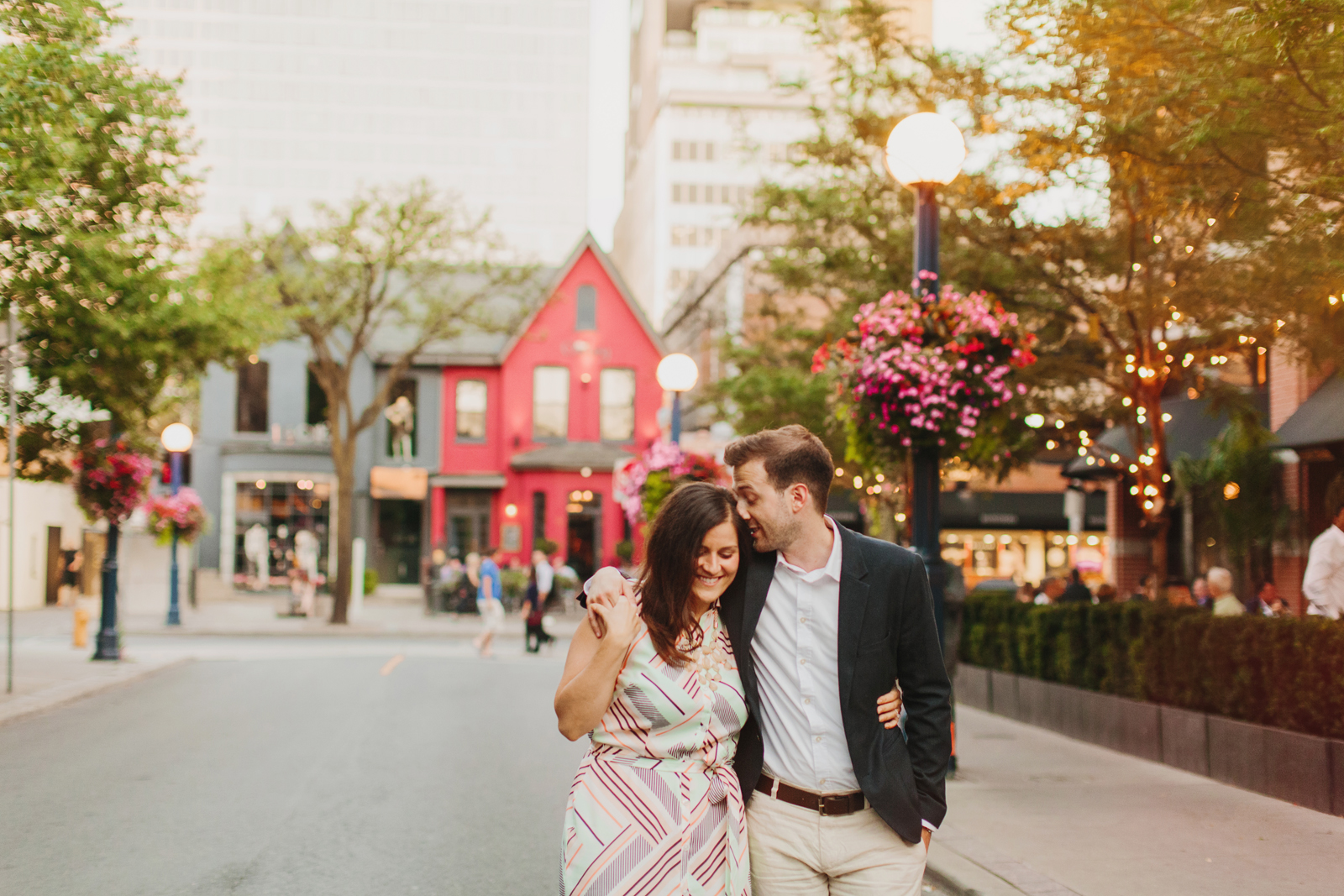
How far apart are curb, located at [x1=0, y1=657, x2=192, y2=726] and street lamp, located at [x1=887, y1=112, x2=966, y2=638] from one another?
9.17 meters

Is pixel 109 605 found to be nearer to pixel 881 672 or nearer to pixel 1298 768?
pixel 1298 768

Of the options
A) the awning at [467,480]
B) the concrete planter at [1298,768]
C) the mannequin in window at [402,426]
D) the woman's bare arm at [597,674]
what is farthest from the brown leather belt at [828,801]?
the mannequin in window at [402,426]

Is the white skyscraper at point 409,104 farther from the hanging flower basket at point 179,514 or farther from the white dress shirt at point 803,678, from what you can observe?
the white dress shirt at point 803,678

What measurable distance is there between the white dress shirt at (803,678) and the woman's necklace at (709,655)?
177mm

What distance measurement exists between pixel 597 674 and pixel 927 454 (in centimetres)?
599

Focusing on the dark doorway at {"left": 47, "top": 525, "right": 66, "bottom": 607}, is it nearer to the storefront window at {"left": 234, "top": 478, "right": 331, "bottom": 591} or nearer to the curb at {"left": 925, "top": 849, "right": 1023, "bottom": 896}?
the storefront window at {"left": 234, "top": 478, "right": 331, "bottom": 591}

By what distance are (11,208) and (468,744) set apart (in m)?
6.42

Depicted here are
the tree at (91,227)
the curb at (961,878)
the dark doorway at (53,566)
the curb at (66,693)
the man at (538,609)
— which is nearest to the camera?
the curb at (961,878)

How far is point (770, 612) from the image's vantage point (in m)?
3.59

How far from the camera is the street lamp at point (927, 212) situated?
28.0ft

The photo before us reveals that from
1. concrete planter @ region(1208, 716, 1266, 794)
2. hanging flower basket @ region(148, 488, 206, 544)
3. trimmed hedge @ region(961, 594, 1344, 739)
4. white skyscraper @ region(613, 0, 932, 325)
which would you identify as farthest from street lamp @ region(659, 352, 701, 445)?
white skyscraper @ region(613, 0, 932, 325)

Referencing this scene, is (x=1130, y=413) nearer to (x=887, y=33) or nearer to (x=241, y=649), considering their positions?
(x=887, y=33)

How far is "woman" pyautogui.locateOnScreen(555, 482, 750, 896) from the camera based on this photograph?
3.25 meters

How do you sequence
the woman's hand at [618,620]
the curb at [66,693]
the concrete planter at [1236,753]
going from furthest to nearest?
the curb at [66,693]
the concrete planter at [1236,753]
the woman's hand at [618,620]
